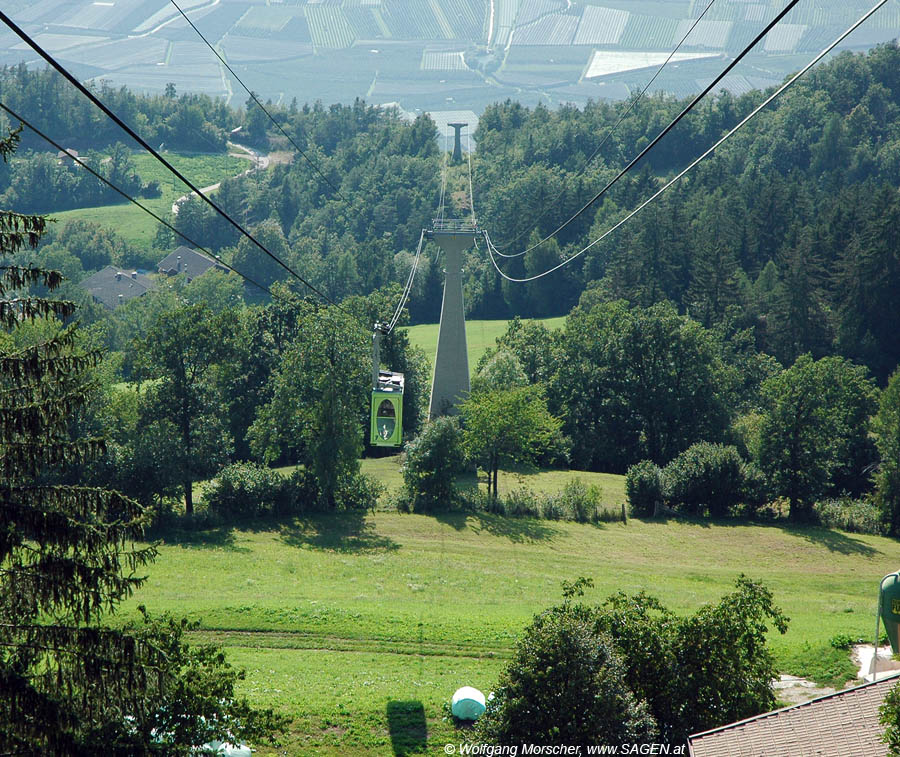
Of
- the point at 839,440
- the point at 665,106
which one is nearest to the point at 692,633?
the point at 839,440

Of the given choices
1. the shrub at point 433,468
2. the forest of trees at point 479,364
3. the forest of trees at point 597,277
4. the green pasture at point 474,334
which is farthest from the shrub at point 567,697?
the green pasture at point 474,334

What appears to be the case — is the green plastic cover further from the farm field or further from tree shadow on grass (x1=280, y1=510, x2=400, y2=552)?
tree shadow on grass (x1=280, y1=510, x2=400, y2=552)

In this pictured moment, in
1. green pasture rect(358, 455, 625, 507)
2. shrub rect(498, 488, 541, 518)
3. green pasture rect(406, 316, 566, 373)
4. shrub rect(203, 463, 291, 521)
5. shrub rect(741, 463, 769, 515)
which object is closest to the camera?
shrub rect(203, 463, 291, 521)

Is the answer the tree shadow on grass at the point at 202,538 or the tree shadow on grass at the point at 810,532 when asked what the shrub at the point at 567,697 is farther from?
the tree shadow on grass at the point at 810,532

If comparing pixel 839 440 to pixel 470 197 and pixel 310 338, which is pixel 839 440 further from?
pixel 470 197

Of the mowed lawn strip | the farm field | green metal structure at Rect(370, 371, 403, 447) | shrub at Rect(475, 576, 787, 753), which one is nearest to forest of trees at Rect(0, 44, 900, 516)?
the mowed lawn strip

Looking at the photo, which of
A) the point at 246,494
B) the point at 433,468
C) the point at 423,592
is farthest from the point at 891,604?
the point at 246,494
